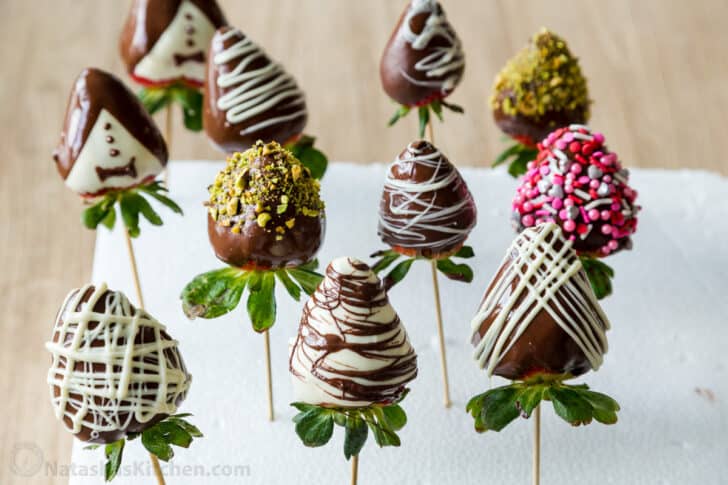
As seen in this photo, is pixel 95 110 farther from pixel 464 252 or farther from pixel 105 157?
pixel 464 252

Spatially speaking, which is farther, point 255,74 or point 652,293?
point 652,293

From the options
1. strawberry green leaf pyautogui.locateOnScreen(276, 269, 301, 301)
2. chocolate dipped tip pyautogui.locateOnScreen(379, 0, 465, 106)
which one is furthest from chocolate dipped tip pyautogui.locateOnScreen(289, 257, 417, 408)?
chocolate dipped tip pyautogui.locateOnScreen(379, 0, 465, 106)

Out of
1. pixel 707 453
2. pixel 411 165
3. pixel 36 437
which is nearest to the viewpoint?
pixel 411 165

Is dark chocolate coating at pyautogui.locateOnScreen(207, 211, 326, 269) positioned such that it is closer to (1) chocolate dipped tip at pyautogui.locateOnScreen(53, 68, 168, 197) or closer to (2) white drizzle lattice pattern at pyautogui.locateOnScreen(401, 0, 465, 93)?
(1) chocolate dipped tip at pyautogui.locateOnScreen(53, 68, 168, 197)

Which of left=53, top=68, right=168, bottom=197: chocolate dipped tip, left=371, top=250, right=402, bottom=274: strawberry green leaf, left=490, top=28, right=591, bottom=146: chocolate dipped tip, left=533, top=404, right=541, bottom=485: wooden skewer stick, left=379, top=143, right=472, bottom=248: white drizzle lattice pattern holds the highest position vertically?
left=490, top=28, right=591, bottom=146: chocolate dipped tip

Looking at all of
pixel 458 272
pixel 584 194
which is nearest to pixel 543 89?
pixel 584 194

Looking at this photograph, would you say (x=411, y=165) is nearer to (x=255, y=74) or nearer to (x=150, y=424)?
(x=255, y=74)

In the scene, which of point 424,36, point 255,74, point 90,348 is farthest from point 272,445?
point 424,36
